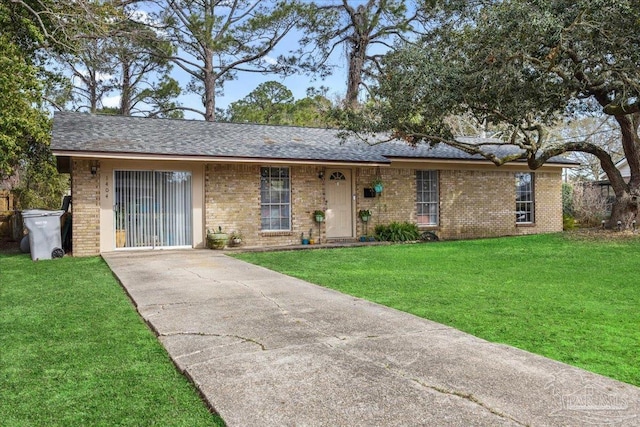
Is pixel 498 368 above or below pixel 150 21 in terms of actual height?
below

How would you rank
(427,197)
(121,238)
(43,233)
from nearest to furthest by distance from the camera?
(43,233), (121,238), (427,197)

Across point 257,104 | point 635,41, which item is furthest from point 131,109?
point 635,41

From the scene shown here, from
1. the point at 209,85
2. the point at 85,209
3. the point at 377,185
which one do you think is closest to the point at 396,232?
the point at 377,185

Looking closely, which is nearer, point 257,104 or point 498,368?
point 498,368

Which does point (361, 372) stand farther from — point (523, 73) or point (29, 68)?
point (29, 68)

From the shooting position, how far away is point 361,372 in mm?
3424

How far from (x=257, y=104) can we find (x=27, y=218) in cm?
1811

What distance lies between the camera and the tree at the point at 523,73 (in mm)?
9820

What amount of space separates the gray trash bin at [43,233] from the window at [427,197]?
10.2 m

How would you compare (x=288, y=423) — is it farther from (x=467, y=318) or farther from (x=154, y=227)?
(x=154, y=227)

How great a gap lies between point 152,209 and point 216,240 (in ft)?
5.86

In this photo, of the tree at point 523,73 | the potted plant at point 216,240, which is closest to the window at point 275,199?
the potted plant at point 216,240

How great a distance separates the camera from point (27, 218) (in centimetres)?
1128

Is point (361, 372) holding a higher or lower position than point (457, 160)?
lower
